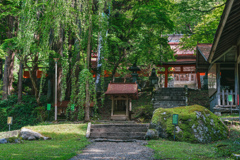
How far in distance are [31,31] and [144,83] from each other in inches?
649

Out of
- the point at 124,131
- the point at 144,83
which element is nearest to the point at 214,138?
the point at 124,131

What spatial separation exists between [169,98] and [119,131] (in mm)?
10135

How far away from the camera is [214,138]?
9594 millimetres

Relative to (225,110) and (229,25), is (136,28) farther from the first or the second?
(229,25)

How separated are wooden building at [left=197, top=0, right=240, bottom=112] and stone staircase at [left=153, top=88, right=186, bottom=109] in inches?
120

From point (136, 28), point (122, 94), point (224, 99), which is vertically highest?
point (136, 28)

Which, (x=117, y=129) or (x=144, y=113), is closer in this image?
(x=117, y=129)

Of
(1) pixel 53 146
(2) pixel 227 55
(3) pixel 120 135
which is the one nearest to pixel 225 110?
(2) pixel 227 55

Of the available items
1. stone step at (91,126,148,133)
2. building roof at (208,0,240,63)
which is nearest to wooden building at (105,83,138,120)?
stone step at (91,126,148,133)

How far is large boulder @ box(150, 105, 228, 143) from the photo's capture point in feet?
31.6

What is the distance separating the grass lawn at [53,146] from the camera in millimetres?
6478

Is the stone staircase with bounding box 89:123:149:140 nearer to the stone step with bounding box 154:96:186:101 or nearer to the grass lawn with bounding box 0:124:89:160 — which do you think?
the grass lawn with bounding box 0:124:89:160

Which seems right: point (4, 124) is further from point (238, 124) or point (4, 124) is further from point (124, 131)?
point (238, 124)

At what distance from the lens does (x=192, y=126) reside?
9.86 metres
